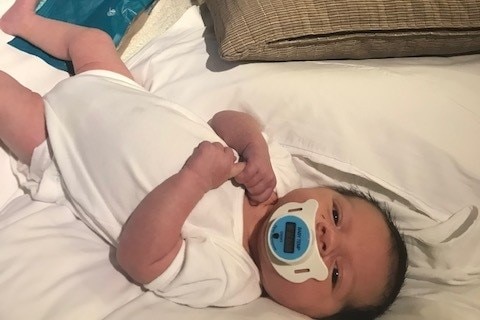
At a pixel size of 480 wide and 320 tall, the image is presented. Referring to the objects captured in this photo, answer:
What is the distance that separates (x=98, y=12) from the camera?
1.27m

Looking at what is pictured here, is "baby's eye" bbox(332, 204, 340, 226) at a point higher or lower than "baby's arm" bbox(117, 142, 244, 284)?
lower

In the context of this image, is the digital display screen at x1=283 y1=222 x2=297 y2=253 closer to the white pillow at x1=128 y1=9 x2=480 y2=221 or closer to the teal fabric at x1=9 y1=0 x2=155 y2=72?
the white pillow at x1=128 y1=9 x2=480 y2=221

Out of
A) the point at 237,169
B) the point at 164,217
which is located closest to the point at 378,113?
the point at 237,169

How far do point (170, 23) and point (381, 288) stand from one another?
0.68 metres

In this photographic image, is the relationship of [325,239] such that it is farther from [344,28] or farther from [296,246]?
[344,28]

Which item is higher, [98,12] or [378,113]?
[98,12]

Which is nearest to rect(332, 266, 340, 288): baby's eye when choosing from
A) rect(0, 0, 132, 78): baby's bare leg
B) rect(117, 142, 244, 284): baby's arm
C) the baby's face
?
the baby's face

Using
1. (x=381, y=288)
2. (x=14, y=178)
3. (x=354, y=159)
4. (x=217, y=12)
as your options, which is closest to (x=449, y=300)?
(x=381, y=288)

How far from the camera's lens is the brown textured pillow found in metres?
1.04

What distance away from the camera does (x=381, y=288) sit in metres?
1.03

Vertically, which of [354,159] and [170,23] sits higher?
[170,23]

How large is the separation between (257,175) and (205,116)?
0.19 m

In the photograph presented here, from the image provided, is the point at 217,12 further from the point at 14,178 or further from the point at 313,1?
the point at 14,178

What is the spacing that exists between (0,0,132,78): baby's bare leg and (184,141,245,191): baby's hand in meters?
0.26
